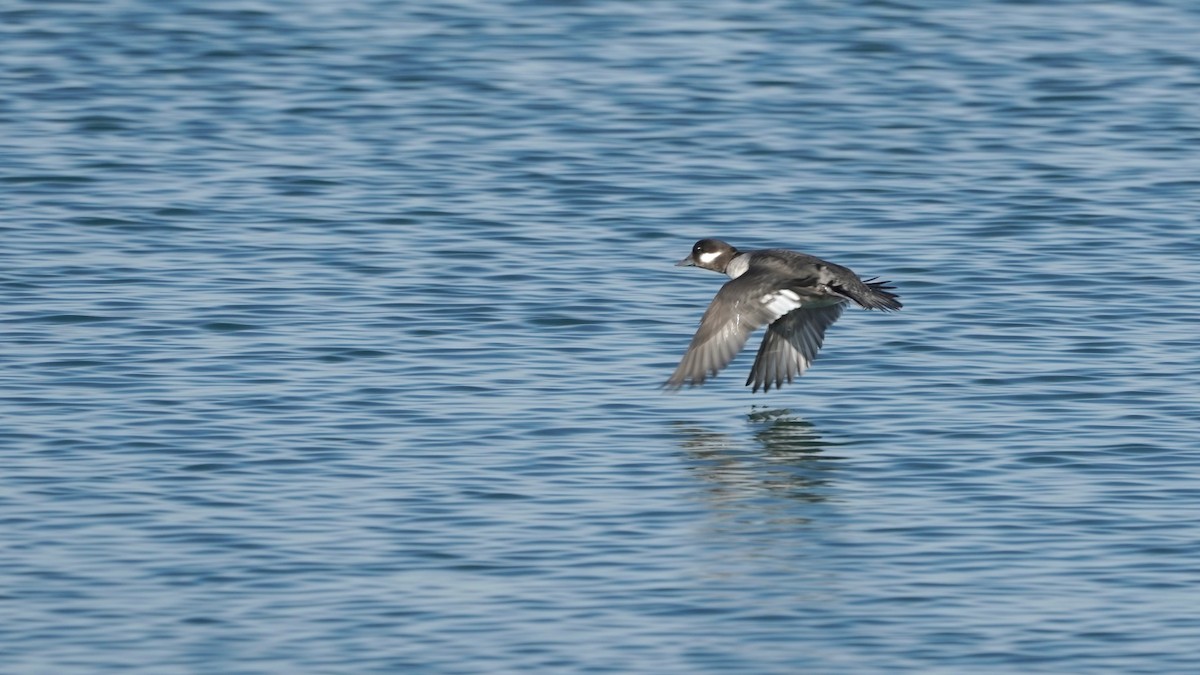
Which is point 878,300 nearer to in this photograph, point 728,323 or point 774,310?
point 774,310

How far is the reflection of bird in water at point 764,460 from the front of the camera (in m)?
10.6

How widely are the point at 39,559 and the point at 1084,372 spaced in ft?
20.1

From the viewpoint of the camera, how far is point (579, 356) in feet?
42.1

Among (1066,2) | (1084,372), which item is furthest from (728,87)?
(1084,372)

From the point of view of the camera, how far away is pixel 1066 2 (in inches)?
1029

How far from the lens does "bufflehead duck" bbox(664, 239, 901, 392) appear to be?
1155 centimetres

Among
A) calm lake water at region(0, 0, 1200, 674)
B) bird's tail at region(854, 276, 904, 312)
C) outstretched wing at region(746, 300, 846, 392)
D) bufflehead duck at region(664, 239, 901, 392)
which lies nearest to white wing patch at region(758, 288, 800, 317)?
bufflehead duck at region(664, 239, 901, 392)

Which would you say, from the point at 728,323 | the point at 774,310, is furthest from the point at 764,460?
the point at 774,310

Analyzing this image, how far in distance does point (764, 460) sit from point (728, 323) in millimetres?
854

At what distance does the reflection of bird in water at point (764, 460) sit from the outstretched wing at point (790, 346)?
51 cm

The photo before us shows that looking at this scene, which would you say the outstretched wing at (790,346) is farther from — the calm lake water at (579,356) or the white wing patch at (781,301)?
the white wing patch at (781,301)

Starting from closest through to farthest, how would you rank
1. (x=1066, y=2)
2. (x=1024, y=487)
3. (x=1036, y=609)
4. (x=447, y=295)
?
(x=1036, y=609) < (x=1024, y=487) < (x=447, y=295) < (x=1066, y=2)

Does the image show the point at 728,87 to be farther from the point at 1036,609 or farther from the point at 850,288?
the point at 1036,609

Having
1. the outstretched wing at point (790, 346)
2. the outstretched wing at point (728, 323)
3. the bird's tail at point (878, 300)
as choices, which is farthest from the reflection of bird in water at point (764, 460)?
the bird's tail at point (878, 300)
